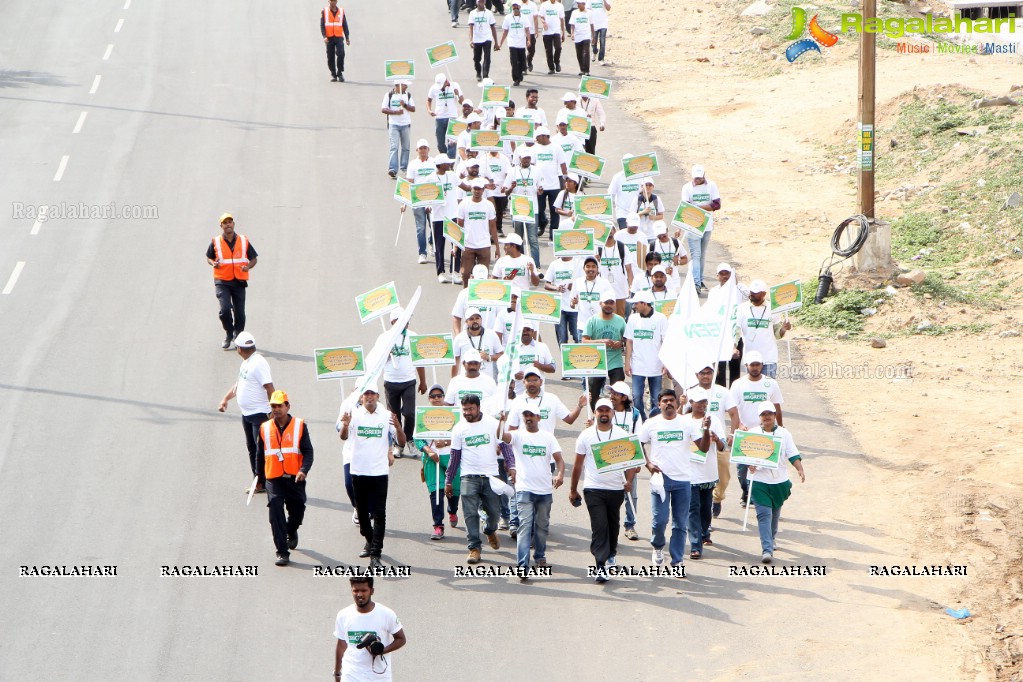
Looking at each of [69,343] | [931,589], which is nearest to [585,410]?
[931,589]

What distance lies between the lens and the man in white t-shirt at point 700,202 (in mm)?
21047

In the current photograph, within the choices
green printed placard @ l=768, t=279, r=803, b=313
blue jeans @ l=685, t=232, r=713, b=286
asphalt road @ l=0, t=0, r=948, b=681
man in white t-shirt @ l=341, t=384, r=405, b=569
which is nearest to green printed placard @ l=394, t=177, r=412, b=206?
asphalt road @ l=0, t=0, r=948, b=681

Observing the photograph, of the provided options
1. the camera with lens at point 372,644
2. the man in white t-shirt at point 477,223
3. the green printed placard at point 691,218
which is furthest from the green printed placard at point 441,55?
the camera with lens at point 372,644

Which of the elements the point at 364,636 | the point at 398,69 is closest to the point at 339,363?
the point at 364,636

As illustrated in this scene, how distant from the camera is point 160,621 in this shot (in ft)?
40.7

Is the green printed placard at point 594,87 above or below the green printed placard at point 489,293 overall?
above

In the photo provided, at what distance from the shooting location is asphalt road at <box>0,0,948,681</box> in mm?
11844

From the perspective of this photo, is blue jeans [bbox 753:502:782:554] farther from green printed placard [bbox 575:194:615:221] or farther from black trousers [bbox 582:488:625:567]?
green printed placard [bbox 575:194:615:221]

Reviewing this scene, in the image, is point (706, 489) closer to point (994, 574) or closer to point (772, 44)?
point (994, 574)

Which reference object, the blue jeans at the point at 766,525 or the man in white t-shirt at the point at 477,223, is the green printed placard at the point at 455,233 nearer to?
the man in white t-shirt at the point at 477,223

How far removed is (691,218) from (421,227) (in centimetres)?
483

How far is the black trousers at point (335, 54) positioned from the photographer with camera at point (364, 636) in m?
24.6

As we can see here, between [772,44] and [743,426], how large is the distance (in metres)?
23.1

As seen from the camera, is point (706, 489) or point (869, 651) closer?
point (869, 651)
